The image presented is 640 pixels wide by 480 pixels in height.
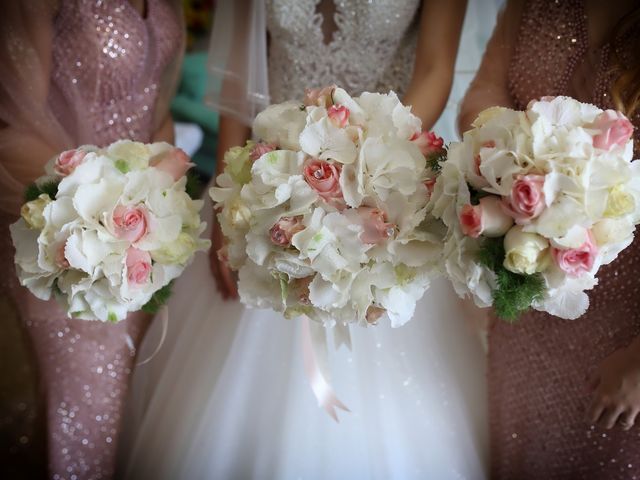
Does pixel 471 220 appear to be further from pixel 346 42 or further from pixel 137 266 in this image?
pixel 346 42

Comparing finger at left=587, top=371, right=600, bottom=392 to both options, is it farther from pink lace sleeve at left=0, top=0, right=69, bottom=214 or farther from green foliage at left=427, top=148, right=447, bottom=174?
pink lace sleeve at left=0, top=0, right=69, bottom=214

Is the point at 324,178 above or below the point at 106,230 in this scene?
above

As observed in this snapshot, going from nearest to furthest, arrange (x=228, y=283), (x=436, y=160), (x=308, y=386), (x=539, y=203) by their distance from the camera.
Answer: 1. (x=539, y=203)
2. (x=436, y=160)
3. (x=308, y=386)
4. (x=228, y=283)

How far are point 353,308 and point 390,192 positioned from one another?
0.36ft

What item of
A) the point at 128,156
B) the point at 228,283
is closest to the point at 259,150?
the point at 128,156

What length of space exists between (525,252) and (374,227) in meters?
0.13

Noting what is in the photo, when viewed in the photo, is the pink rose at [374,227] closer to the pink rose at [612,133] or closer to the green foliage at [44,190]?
the pink rose at [612,133]

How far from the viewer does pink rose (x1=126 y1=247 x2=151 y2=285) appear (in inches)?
23.2

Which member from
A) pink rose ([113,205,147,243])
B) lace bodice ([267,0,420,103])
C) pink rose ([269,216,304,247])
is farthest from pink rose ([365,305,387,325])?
lace bodice ([267,0,420,103])

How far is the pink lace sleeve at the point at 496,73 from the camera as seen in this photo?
822 mm

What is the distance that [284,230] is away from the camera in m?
0.54

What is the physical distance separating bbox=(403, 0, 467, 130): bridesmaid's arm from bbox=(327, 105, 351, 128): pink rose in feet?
1.09

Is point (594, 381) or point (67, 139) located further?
point (67, 139)

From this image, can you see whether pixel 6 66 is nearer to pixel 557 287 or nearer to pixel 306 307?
pixel 306 307
